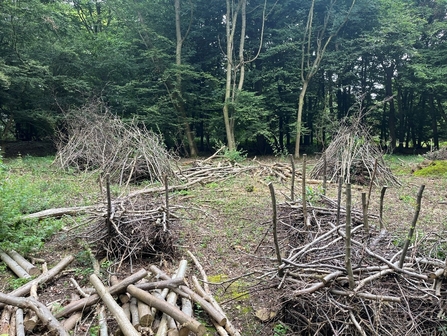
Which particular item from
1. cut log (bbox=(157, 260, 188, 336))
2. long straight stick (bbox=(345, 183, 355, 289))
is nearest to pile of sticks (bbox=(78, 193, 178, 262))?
cut log (bbox=(157, 260, 188, 336))

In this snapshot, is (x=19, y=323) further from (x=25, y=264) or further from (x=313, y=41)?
(x=313, y=41)

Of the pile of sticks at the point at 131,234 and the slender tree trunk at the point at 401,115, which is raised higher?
the slender tree trunk at the point at 401,115

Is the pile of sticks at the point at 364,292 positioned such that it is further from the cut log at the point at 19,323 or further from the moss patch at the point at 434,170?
the moss patch at the point at 434,170

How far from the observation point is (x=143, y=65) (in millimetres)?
13969

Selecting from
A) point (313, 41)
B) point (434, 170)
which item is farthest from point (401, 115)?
point (434, 170)

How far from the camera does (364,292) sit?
2039 mm

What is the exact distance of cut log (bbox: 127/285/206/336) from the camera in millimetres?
2041

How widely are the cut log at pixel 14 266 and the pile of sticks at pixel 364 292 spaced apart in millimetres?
2438

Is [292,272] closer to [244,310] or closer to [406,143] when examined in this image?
[244,310]

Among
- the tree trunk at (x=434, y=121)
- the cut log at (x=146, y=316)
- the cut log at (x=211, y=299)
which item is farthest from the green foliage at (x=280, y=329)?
the tree trunk at (x=434, y=121)

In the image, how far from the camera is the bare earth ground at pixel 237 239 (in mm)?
2696

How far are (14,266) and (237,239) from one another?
2.58 m

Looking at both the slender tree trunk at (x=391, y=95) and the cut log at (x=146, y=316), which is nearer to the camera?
the cut log at (x=146, y=316)

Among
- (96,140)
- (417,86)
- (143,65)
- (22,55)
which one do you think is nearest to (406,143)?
(417,86)
